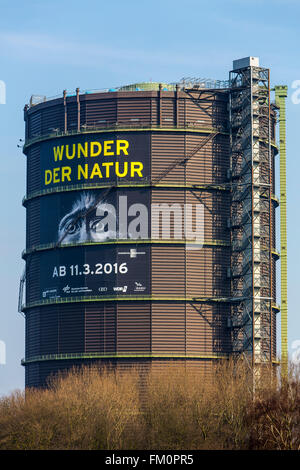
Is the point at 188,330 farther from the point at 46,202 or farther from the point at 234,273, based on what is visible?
the point at 46,202

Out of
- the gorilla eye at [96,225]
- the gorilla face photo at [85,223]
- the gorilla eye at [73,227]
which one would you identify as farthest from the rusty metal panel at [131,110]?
the gorilla eye at [73,227]

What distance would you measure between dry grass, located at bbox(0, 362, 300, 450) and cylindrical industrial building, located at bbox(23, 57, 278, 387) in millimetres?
4765

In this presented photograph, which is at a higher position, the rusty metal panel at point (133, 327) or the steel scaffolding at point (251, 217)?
the steel scaffolding at point (251, 217)

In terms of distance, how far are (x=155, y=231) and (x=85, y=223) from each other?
567 centimetres

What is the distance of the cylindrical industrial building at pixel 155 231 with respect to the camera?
99.5m

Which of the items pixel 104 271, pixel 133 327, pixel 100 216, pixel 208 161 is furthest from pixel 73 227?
pixel 208 161

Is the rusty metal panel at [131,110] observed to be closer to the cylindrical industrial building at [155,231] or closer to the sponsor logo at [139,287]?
the cylindrical industrial building at [155,231]

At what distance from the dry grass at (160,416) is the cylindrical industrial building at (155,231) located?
4765 millimetres

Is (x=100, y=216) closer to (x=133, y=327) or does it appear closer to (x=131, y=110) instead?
(x=131, y=110)

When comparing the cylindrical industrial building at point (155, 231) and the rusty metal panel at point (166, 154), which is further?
the rusty metal panel at point (166, 154)

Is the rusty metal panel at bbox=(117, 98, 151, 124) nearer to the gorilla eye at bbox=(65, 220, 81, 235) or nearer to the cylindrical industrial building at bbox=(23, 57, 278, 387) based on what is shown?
the cylindrical industrial building at bbox=(23, 57, 278, 387)

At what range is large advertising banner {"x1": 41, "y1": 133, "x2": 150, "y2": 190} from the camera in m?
101
